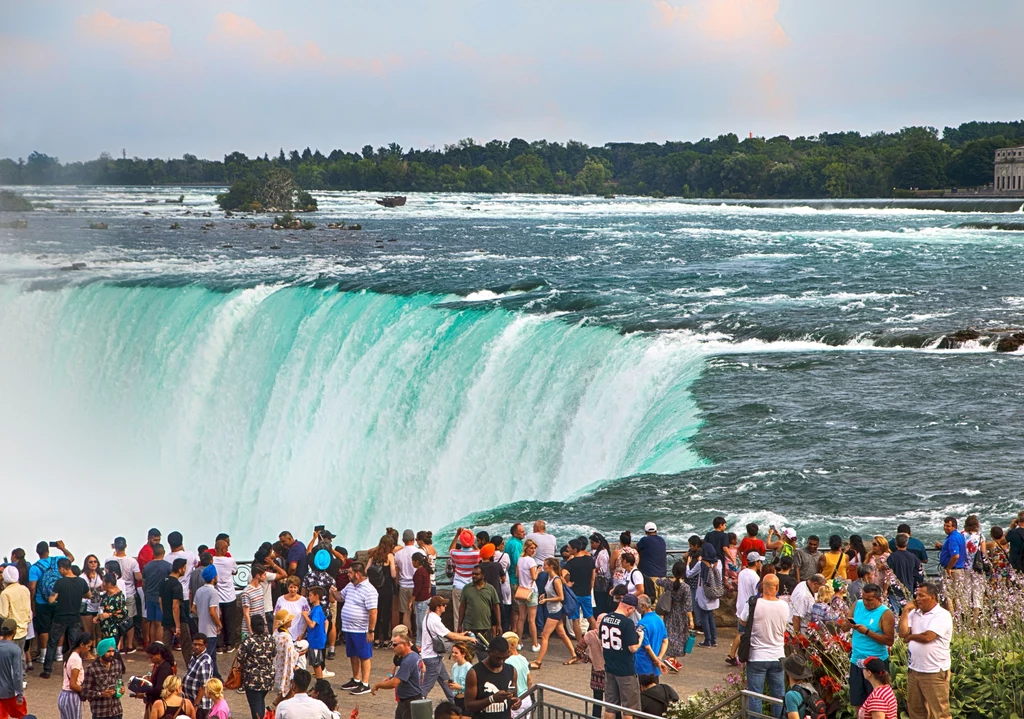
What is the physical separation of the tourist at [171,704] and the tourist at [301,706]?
93 cm

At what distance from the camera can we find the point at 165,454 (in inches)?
1268

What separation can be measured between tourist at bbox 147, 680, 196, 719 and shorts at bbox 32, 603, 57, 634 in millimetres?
3804

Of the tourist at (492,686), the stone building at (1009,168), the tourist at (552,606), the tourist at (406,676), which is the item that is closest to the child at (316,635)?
the tourist at (406,676)

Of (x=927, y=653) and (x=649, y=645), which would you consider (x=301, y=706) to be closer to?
(x=649, y=645)

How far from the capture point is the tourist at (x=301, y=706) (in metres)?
8.91

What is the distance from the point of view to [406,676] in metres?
10.1

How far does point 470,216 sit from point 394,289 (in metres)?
69.4

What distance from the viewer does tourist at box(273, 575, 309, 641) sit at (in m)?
11.0

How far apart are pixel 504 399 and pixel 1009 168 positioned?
111 meters

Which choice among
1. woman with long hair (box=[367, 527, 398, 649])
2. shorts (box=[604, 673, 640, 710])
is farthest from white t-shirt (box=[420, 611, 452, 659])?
woman with long hair (box=[367, 527, 398, 649])

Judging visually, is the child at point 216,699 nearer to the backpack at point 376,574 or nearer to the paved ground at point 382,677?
the paved ground at point 382,677

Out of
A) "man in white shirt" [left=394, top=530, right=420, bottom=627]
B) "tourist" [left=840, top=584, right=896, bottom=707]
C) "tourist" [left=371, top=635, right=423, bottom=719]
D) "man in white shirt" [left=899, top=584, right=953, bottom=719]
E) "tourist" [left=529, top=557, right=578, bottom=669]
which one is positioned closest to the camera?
"man in white shirt" [left=899, top=584, right=953, bottom=719]

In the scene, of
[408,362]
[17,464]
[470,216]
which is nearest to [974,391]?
[408,362]

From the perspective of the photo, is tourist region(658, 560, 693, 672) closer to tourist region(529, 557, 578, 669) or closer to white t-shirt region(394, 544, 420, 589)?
tourist region(529, 557, 578, 669)
